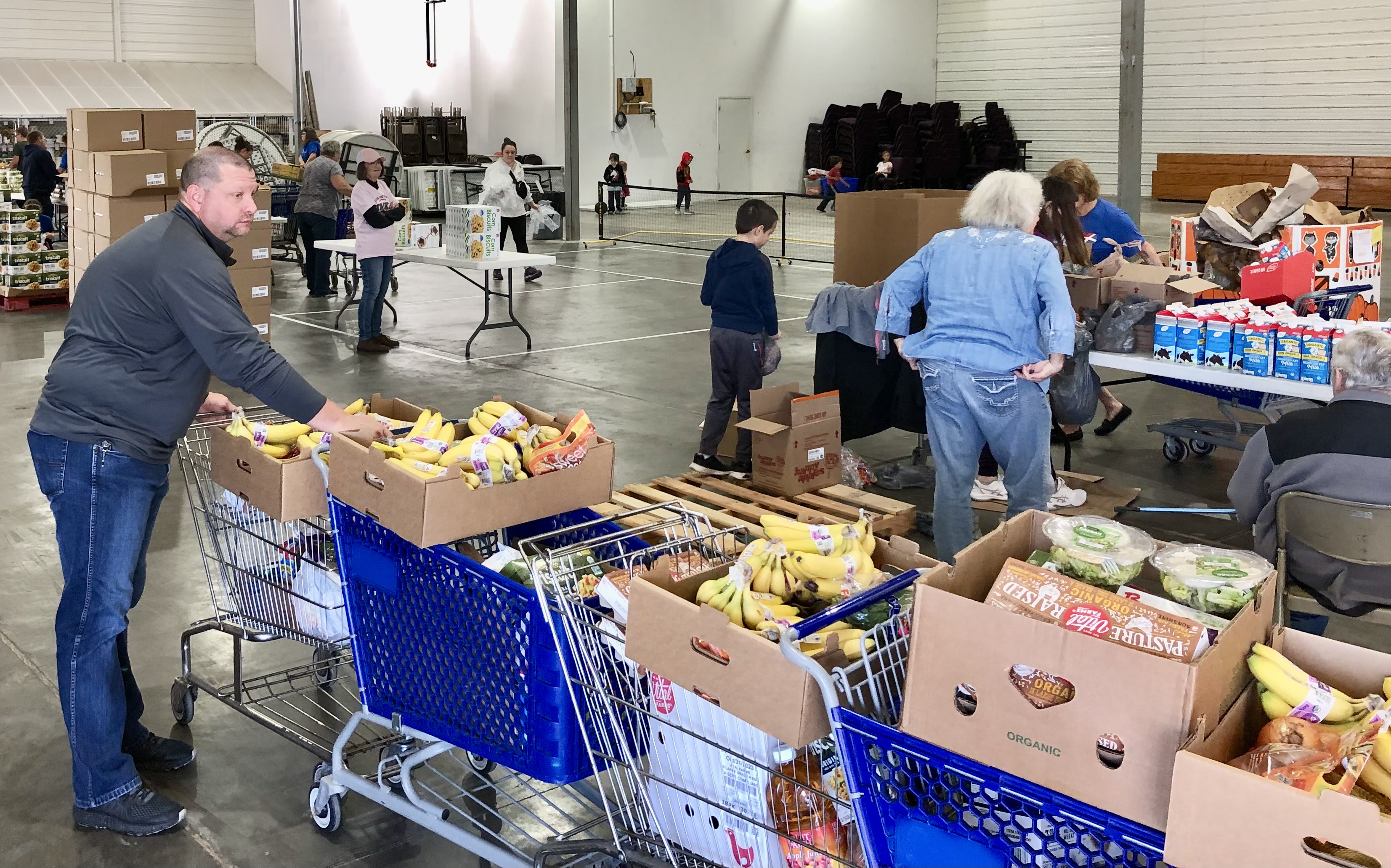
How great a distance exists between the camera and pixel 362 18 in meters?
23.1

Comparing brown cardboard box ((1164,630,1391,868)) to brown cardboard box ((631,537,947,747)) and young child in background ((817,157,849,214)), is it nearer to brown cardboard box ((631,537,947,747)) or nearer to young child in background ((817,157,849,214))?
brown cardboard box ((631,537,947,747))

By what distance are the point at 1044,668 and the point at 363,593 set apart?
1.68m

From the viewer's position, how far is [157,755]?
330cm

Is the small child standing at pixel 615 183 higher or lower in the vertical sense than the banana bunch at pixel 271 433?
higher

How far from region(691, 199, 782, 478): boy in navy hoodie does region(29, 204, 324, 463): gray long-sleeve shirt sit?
3.16 metres

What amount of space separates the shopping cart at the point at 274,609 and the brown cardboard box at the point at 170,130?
6.00m

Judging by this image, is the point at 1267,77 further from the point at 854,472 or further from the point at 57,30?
the point at 57,30

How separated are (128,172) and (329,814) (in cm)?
676

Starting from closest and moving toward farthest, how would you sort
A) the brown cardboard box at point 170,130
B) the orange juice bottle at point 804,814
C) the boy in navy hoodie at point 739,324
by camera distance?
the orange juice bottle at point 804,814 → the boy in navy hoodie at point 739,324 → the brown cardboard box at point 170,130

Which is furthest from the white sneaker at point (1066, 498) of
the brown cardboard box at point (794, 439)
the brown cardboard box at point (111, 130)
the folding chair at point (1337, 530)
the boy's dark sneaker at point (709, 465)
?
the brown cardboard box at point (111, 130)

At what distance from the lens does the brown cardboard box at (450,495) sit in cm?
246

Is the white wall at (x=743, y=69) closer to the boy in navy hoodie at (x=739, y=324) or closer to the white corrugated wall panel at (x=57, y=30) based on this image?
the white corrugated wall panel at (x=57, y=30)

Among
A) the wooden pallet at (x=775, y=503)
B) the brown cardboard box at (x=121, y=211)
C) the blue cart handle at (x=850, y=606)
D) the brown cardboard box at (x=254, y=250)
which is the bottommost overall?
the wooden pallet at (x=775, y=503)

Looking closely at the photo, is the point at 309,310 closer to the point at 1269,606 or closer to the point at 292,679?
the point at 292,679
